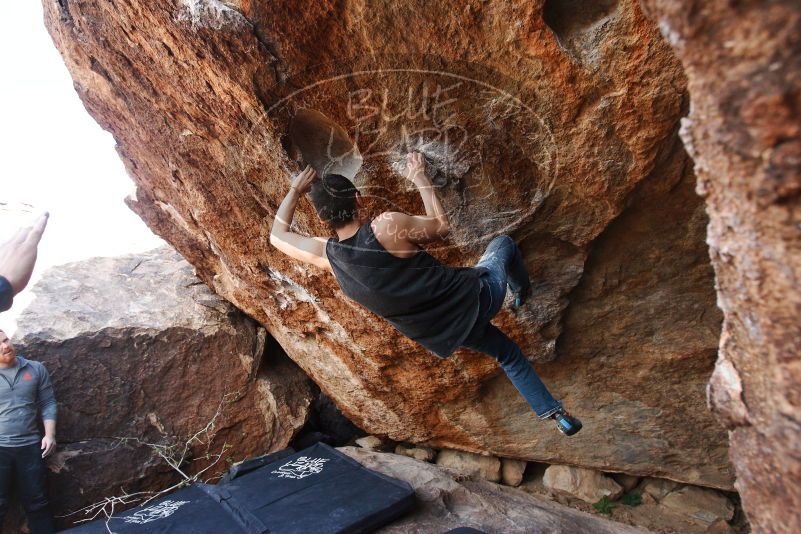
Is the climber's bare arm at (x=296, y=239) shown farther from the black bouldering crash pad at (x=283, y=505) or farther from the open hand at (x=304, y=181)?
the black bouldering crash pad at (x=283, y=505)

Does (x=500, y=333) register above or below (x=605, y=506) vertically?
above

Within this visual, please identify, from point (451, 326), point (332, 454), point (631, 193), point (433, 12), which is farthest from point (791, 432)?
point (332, 454)

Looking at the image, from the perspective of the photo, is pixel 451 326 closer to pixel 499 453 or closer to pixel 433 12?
pixel 433 12

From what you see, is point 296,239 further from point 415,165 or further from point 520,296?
point 520,296

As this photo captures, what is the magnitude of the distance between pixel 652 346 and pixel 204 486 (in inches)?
135

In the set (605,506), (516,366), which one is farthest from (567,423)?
(605,506)

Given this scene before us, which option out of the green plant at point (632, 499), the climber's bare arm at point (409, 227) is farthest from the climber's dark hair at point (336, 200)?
the green plant at point (632, 499)

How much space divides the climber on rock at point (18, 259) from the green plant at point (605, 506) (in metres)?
4.29

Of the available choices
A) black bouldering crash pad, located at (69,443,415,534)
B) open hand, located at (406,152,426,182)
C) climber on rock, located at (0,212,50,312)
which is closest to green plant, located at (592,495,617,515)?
black bouldering crash pad, located at (69,443,415,534)

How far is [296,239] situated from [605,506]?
3.50 meters

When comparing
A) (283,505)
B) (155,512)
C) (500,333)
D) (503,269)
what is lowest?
(155,512)

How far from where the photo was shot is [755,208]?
4.00 ft

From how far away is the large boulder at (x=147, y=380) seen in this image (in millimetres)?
4316

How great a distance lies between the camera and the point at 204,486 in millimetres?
3988
